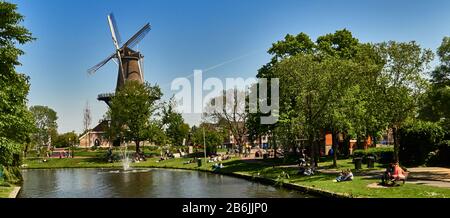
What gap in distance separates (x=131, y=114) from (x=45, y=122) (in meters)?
70.6

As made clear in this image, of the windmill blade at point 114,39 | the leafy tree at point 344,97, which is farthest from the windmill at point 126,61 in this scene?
the leafy tree at point 344,97

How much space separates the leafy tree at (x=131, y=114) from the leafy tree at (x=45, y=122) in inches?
1796

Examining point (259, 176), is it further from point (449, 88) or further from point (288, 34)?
point (288, 34)

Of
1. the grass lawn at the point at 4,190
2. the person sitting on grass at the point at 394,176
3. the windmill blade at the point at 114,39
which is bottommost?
the grass lawn at the point at 4,190

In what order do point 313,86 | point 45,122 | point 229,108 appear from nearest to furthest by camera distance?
point 313,86, point 229,108, point 45,122

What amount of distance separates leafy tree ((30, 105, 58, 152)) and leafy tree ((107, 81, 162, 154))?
4563 centimetres

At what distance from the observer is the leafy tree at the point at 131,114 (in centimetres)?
8000

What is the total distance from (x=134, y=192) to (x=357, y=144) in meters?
34.9

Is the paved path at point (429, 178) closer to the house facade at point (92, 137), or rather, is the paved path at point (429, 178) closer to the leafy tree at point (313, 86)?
the leafy tree at point (313, 86)

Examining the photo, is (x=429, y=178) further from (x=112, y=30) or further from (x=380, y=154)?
(x=112, y=30)

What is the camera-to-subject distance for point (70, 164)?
7031cm

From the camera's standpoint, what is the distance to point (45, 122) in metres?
140

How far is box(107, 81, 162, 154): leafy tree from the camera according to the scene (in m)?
80.0

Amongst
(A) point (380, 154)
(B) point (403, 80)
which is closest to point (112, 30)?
(A) point (380, 154)
